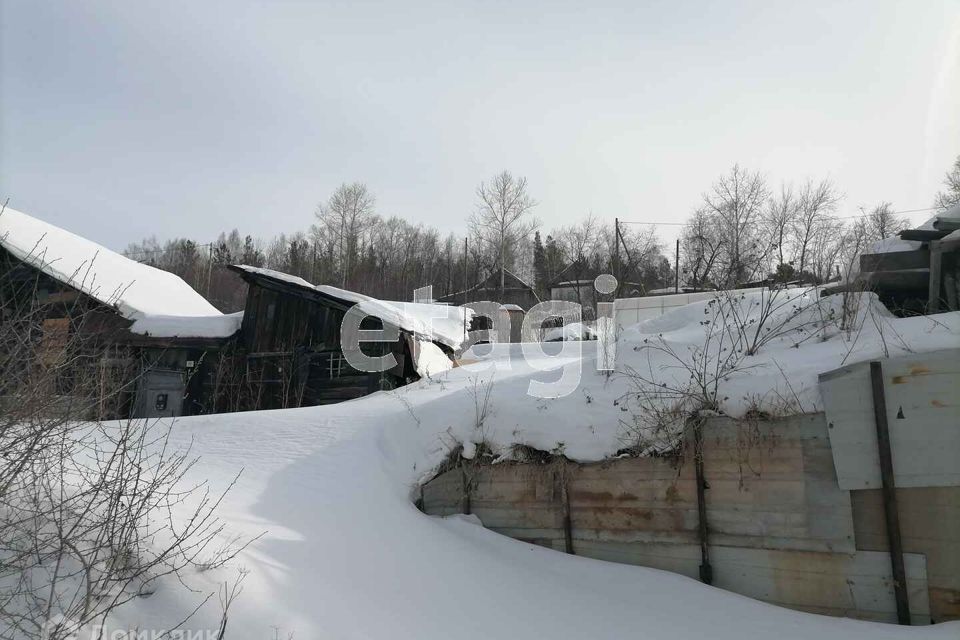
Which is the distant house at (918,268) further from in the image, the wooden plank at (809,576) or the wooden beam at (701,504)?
the wooden plank at (809,576)

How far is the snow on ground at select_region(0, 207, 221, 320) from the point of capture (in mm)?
14078

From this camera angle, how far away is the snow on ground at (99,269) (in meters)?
14.1

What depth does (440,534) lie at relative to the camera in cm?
548

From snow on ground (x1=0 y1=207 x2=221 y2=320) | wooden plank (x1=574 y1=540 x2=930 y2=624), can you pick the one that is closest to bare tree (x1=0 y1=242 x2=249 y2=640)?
wooden plank (x1=574 y1=540 x2=930 y2=624)

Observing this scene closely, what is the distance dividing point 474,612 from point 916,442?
13.1ft

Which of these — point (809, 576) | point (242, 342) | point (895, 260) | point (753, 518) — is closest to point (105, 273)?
point (242, 342)

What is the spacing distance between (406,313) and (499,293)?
22279 mm

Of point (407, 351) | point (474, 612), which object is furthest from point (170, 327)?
point (474, 612)

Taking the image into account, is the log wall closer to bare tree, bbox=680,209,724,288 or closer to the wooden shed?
the wooden shed

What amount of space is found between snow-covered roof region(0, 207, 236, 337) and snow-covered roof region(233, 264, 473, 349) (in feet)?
7.68

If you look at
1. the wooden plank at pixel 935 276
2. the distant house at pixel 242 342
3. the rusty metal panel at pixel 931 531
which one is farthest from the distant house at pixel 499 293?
the rusty metal panel at pixel 931 531

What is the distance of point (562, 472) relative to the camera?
5887 mm

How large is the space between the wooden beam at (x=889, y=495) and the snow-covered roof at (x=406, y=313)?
940 cm

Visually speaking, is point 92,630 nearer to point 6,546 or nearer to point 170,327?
point 6,546
